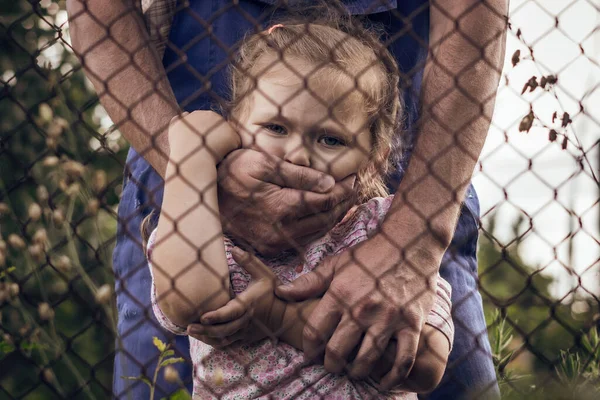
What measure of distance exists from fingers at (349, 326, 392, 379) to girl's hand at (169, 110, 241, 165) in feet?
1.48

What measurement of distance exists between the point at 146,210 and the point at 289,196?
0.58 meters

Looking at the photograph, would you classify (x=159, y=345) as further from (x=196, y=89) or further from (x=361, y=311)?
(x=196, y=89)

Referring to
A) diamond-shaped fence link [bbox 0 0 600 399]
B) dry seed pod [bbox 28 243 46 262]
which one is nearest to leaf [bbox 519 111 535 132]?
diamond-shaped fence link [bbox 0 0 600 399]

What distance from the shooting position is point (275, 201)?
1756mm

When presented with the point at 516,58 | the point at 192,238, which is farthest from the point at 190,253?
the point at 516,58

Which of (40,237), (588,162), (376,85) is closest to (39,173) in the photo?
(40,237)

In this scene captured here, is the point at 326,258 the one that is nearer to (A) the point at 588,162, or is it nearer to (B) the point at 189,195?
(B) the point at 189,195

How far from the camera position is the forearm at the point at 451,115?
6.15ft

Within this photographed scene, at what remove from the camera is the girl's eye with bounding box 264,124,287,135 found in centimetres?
181

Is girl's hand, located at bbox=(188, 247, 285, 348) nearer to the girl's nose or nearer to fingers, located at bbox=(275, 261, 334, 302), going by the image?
fingers, located at bbox=(275, 261, 334, 302)

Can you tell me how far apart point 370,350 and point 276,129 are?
1.54 ft

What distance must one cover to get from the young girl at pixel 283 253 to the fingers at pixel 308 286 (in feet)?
0.06

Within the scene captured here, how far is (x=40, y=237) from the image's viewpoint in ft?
6.26

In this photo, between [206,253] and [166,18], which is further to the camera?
[166,18]
